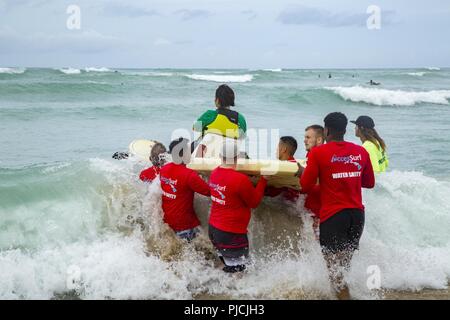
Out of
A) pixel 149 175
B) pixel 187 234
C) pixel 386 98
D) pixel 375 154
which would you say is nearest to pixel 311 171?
pixel 187 234

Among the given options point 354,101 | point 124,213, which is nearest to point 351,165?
point 124,213

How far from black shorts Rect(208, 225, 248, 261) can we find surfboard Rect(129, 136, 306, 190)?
614 millimetres

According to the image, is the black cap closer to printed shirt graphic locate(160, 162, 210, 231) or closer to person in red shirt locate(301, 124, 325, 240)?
person in red shirt locate(301, 124, 325, 240)

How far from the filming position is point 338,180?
452 cm

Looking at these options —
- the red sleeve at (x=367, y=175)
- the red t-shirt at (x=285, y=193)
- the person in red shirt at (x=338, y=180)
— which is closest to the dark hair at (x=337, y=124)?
the person in red shirt at (x=338, y=180)

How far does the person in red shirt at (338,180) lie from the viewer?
4504mm

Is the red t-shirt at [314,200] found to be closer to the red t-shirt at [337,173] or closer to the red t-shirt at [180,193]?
the red t-shirt at [337,173]

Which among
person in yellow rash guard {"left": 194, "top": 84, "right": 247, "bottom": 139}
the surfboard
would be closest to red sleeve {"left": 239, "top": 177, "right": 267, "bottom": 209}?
the surfboard

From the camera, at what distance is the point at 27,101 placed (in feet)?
72.8

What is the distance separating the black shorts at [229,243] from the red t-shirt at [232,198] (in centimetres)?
4

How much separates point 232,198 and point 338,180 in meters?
0.95

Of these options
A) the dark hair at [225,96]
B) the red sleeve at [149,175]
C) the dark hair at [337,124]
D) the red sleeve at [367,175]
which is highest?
the dark hair at [225,96]

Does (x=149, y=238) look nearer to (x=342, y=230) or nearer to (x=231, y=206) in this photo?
(x=231, y=206)
